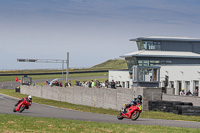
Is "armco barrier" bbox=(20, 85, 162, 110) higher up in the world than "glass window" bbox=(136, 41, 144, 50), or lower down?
lower down

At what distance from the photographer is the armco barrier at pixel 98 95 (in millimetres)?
34156

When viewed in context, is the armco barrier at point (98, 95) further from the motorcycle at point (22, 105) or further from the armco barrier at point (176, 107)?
the motorcycle at point (22, 105)

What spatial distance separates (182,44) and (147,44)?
24.9 feet

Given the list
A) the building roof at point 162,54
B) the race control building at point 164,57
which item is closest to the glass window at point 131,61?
the race control building at point 164,57

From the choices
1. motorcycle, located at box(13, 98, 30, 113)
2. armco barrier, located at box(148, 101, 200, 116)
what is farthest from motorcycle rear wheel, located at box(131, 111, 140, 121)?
motorcycle, located at box(13, 98, 30, 113)

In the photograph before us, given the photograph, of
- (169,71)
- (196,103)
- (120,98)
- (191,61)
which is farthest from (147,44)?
(196,103)

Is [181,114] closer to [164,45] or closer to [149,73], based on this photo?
[149,73]

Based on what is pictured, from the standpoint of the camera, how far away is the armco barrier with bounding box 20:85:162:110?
112 ft

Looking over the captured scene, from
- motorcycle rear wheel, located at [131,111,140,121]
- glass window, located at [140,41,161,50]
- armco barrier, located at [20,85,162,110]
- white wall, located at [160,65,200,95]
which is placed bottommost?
motorcycle rear wheel, located at [131,111,140,121]

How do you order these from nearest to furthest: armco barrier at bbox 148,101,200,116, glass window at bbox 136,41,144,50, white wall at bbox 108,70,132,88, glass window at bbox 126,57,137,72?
armco barrier at bbox 148,101,200,116
white wall at bbox 108,70,132,88
glass window at bbox 126,57,137,72
glass window at bbox 136,41,144,50

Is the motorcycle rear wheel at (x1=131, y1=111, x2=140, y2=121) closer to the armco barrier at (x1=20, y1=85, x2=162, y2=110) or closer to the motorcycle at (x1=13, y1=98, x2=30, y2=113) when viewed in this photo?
the motorcycle at (x1=13, y1=98, x2=30, y2=113)

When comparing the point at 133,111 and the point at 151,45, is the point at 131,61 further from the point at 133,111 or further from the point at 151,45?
the point at 133,111

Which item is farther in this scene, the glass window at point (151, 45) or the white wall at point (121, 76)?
the glass window at point (151, 45)

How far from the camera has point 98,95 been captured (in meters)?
45.9
